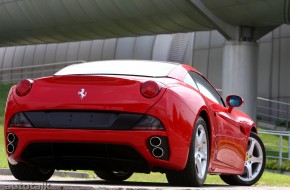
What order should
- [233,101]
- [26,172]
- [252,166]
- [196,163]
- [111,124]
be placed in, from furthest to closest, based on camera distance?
[252,166], [233,101], [26,172], [196,163], [111,124]

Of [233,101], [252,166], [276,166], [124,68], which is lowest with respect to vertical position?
[276,166]

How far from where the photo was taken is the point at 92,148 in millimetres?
6492

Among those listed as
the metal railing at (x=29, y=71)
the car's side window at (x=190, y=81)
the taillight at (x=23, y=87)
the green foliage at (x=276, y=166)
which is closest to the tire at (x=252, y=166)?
the car's side window at (x=190, y=81)

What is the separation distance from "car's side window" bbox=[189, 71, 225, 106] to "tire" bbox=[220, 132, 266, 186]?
0.84 metres

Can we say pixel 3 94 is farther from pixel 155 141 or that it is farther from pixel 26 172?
pixel 155 141

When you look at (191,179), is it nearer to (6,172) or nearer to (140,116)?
(140,116)

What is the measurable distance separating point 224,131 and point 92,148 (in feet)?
6.06

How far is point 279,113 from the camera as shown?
32.9 meters

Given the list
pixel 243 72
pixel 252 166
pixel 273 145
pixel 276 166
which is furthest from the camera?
pixel 243 72

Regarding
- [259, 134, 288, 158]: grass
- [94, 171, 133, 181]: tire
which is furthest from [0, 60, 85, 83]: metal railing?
[94, 171, 133, 181]: tire

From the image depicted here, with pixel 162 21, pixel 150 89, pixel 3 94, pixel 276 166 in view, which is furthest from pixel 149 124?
pixel 3 94

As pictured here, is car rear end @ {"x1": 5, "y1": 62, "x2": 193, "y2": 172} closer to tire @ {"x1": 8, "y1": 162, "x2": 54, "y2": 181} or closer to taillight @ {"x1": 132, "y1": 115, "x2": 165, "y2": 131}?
taillight @ {"x1": 132, "y1": 115, "x2": 165, "y2": 131}

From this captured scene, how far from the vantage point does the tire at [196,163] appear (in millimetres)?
6715

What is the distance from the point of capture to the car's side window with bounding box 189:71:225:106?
7691mm
